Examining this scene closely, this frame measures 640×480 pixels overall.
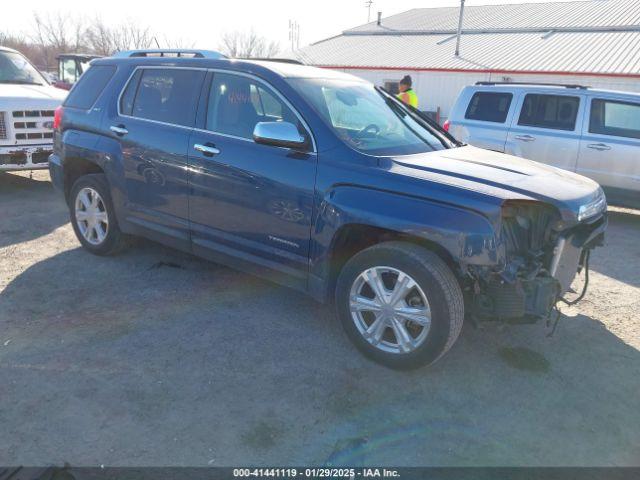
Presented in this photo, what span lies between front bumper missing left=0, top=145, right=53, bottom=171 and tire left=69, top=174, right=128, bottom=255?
2.71 meters

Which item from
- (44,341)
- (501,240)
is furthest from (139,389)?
(501,240)

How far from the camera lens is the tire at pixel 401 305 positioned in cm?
304

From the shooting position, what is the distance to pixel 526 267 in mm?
3084

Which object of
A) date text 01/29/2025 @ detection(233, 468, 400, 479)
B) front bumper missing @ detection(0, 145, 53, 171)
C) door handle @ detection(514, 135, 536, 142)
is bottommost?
date text 01/29/2025 @ detection(233, 468, 400, 479)

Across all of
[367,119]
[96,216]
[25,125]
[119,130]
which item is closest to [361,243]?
[367,119]

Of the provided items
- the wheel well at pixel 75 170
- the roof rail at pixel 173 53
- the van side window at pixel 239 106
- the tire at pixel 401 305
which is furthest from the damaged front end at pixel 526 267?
the wheel well at pixel 75 170

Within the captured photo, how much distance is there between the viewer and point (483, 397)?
3.09 m

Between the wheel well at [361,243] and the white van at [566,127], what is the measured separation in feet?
17.2

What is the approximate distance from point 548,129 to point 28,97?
7.57 metres

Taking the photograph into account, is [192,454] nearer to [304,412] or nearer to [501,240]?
[304,412]

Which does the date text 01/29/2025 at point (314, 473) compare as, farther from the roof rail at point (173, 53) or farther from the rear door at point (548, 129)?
the rear door at point (548, 129)

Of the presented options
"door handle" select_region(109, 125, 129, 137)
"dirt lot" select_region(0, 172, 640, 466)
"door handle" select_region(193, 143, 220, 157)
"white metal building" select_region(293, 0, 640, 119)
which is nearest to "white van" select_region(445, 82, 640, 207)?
"dirt lot" select_region(0, 172, 640, 466)

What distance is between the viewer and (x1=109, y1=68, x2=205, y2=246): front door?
4.14 metres

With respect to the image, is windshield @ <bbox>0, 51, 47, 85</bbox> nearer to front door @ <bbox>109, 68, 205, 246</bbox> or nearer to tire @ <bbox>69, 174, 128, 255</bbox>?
tire @ <bbox>69, 174, 128, 255</bbox>
